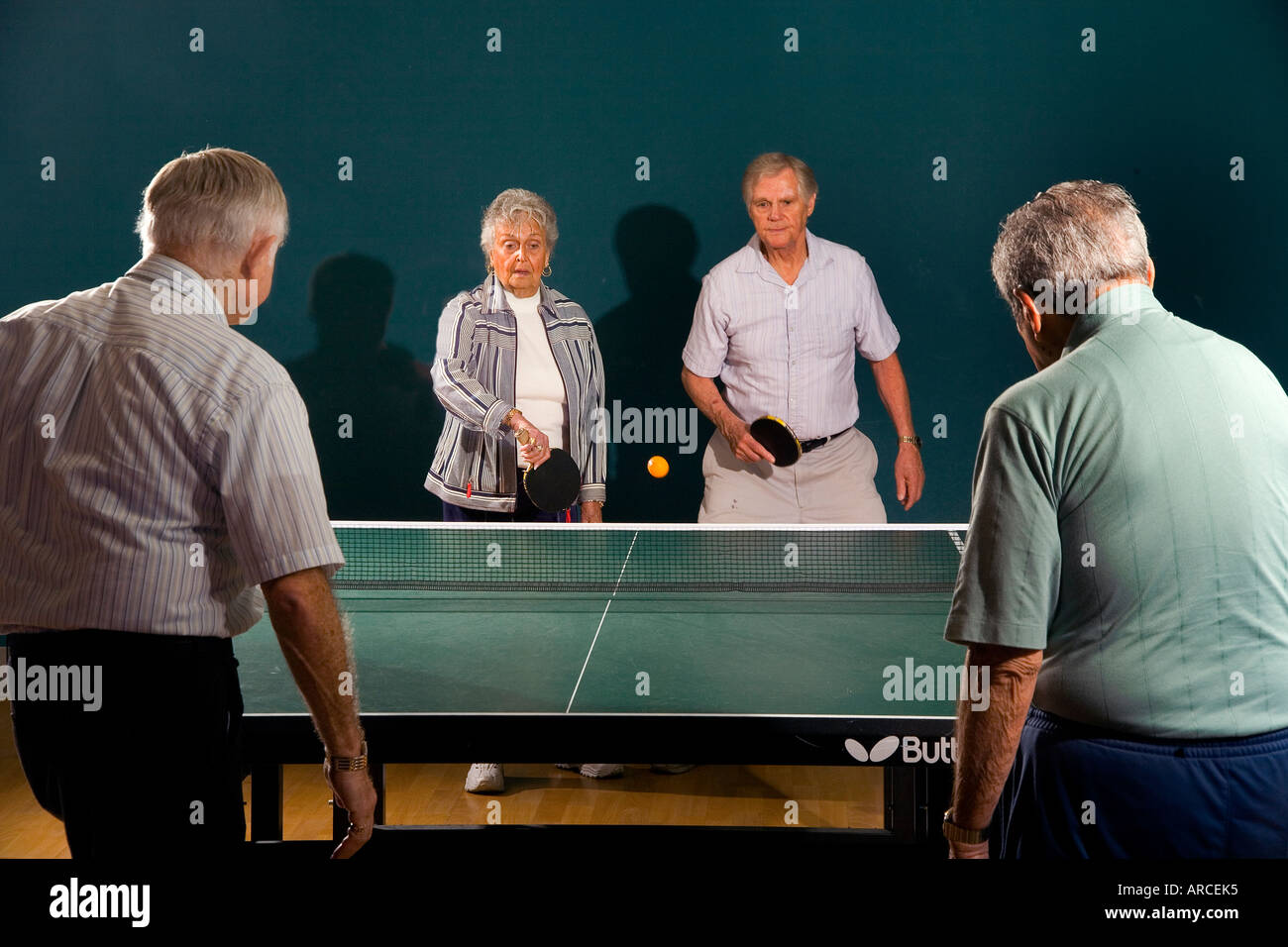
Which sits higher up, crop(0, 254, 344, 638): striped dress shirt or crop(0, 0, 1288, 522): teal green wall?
crop(0, 0, 1288, 522): teal green wall

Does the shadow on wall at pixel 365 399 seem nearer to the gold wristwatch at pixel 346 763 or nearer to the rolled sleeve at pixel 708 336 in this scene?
the rolled sleeve at pixel 708 336

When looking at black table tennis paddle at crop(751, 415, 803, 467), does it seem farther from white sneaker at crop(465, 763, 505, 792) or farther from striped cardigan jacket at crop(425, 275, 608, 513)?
white sneaker at crop(465, 763, 505, 792)

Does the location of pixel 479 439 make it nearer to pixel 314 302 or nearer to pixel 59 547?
pixel 314 302

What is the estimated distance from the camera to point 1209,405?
57.2 inches

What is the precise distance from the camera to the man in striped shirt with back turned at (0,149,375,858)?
152 centimetres

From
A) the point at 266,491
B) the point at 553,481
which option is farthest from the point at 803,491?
the point at 266,491

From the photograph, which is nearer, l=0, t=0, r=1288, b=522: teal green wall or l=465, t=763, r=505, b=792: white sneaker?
l=465, t=763, r=505, b=792: white sneaker

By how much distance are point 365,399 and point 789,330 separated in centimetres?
206

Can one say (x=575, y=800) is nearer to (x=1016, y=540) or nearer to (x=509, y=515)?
(x=509, y=515)

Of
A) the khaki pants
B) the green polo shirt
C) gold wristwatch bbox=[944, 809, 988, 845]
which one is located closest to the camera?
the green polo shirt

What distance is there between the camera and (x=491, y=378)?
412 centimetres

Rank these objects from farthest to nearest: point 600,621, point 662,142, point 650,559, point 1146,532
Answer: point 662,142 → point 650,559 → point 600,621 → point 1146,532

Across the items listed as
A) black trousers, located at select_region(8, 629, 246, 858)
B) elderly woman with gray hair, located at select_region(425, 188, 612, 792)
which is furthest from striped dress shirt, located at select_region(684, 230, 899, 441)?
black trousers, located at select_region(8, 629, 246, 858)

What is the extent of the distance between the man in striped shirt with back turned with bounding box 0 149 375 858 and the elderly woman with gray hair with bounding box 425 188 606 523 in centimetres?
246
